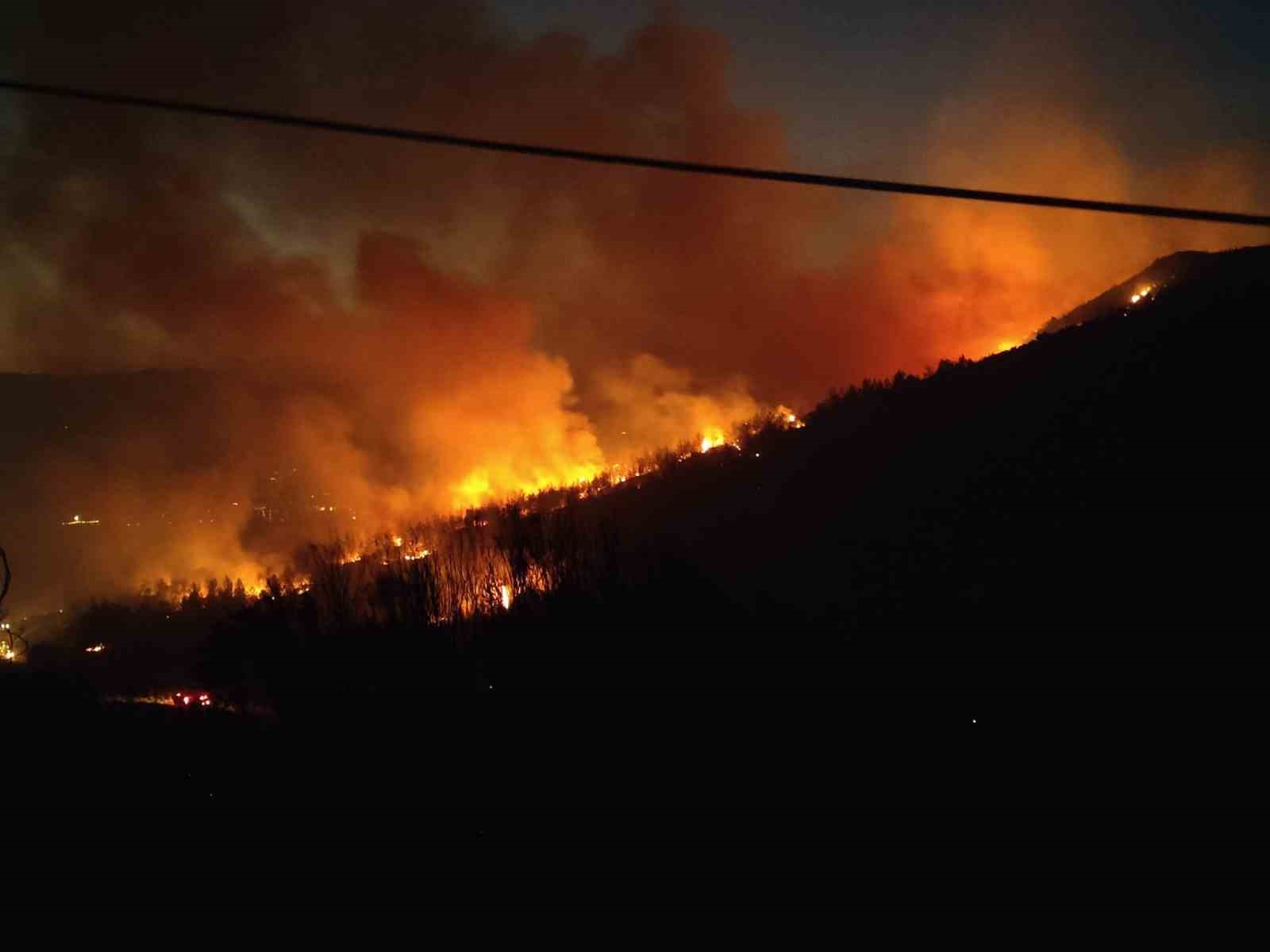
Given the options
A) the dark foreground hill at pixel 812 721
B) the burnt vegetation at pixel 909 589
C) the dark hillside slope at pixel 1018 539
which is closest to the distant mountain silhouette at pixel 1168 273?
the dark hillside slope at pixel 1018 539

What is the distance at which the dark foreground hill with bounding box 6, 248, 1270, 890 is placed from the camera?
485 centimetres

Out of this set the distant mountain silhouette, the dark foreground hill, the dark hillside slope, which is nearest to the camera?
the dark foreground hill

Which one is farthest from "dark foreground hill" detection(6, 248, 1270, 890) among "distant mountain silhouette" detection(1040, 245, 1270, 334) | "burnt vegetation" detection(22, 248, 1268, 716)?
"distant mountain silhouette" detection(1040, 245, 1270, 334)

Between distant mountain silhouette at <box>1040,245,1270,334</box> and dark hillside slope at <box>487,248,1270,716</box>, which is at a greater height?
distant mountain silhouette at <box>1040,245,1270,334</box>

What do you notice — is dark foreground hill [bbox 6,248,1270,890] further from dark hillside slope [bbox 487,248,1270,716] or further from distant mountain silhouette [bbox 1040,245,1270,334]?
distant mountain silhouette [bbox 1040,245,1270,334]

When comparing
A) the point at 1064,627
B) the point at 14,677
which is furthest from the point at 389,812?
the point at 14,677

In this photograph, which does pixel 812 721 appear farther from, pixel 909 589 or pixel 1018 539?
Result: pixel 1018 539

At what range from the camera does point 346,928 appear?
4348mm

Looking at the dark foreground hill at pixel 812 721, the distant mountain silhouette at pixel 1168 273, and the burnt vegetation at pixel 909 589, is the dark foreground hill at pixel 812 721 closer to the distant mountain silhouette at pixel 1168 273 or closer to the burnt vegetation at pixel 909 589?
the burnt vegetation at pixel 909 589

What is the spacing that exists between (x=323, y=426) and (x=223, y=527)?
77.3ft

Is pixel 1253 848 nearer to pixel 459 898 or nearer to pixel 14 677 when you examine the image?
pixel 459 898

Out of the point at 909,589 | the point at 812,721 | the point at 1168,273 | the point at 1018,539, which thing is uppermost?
the point at 1168,273

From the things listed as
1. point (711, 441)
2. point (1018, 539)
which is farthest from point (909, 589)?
point (711, 441)

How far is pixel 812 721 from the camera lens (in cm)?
634
